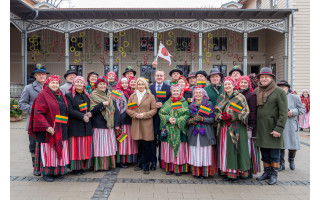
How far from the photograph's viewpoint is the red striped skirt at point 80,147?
505cm

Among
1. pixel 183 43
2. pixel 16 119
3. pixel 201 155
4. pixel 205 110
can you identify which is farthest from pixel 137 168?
pixel 183 43

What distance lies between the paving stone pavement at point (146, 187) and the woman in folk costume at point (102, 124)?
0.35 meters

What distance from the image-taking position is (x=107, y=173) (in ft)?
17.4

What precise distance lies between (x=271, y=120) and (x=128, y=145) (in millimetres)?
3156

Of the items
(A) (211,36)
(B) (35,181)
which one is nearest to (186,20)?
(A) (211,36)

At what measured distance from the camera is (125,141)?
5.67 m

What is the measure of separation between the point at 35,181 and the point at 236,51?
60.2 feet

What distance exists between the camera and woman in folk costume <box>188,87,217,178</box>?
4.85m

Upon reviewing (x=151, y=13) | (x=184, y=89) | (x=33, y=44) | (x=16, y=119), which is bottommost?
(x=16, y=119)

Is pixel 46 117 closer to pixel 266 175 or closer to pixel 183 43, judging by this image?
pixel 266 175

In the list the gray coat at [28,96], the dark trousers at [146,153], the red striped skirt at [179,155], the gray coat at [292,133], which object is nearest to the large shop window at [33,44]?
the gray coat at [28,96]

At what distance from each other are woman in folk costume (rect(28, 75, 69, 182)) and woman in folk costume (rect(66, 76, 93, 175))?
16 centimetres

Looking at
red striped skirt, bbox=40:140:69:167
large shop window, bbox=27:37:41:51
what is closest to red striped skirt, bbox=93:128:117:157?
red striped skirt, bbox=40:140:69:167

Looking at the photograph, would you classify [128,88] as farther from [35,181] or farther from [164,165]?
[35,181]
